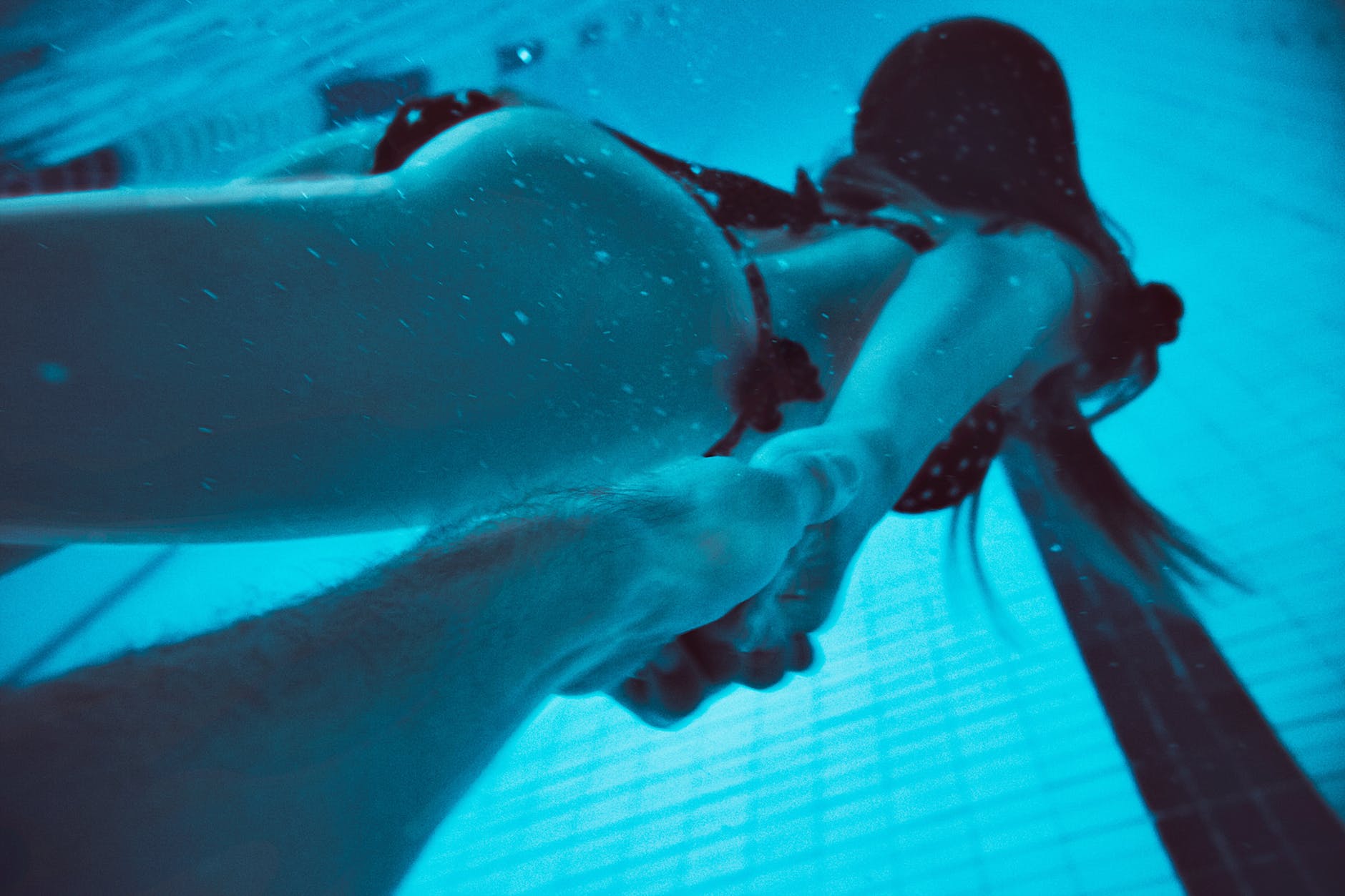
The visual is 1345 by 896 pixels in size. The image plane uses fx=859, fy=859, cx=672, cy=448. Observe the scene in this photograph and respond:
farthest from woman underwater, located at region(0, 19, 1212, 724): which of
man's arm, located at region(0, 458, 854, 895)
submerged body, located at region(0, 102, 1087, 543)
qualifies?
man's arm, located at region(0, 458, 854, 895)

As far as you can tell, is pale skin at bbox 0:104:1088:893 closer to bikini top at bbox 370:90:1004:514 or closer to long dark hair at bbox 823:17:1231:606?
bikini top at bbox 370:90:1004:514

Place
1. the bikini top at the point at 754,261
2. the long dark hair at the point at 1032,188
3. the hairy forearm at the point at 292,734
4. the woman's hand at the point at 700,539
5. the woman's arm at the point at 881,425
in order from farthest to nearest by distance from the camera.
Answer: the long dark hair at the point at 1032,188
the bikini top at the point at 754,261
the woman's arm at the point at 881,425
the woman's hand at the point at 700,539
the hairy forearm at the point at 292,734

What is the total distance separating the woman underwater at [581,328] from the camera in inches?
17.1

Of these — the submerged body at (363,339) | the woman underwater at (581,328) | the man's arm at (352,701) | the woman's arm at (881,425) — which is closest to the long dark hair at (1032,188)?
the woman underwater at (581,328)

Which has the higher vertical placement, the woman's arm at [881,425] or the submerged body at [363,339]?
the submerged body at [363,339]

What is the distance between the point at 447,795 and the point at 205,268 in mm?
293

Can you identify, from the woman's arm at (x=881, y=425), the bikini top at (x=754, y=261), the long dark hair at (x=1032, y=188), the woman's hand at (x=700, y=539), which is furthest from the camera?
the long dark hair at (x=1032, y=188)

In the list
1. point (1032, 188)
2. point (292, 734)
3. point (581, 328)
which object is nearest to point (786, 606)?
point (581, 328)

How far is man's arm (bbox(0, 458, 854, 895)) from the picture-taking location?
23 cm

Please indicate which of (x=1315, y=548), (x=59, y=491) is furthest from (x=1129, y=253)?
(x=59, y=491)

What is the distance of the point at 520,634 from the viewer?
0.35 metres

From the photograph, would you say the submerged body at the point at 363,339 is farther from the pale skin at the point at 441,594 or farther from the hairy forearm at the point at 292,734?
the hairy forearm at the point at 292,734

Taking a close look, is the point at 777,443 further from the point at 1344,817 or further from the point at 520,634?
the point at 1344,817

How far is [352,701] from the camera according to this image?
29cm
